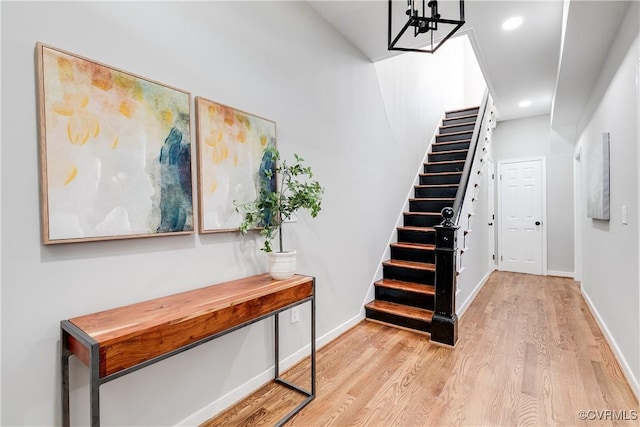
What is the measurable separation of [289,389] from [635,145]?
268cm

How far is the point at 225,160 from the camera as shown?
1.83 metres

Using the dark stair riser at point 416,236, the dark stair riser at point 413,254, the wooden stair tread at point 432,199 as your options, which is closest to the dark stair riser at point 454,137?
the wooden stair tread at point 432,199

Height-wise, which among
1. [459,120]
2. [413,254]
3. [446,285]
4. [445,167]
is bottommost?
[446,285]

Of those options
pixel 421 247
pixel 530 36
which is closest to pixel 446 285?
pixel 421 247

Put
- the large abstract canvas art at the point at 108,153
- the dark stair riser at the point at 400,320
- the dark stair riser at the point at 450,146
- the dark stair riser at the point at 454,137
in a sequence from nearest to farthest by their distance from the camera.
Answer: the large abstract canvas art at the point at 108,153, the dark stair riser at the point at 400,320, the dark stair riser at the point at 450,146, the dark stair riser at the point at 454,137

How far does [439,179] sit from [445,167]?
0.31 metres

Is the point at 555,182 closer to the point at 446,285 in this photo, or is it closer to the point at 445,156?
the point at 445,156

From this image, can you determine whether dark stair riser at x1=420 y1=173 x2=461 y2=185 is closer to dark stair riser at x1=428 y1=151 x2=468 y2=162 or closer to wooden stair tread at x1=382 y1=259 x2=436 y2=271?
dark stair riser at x1=428 y1=151 x2=468 y2=162

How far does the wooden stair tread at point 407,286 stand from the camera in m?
3.19

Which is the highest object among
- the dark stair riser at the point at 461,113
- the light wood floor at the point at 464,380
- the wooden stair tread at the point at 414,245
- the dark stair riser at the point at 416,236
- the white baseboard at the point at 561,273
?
the dark stair riser at the point at 461,113

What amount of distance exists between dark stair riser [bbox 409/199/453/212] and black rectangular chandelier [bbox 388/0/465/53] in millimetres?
1934

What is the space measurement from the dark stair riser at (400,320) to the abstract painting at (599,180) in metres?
1.79

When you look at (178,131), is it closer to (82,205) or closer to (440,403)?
(82,205)

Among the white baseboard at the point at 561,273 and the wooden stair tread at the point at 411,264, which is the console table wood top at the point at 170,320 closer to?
the wooden stair tread at the point at 411,264
